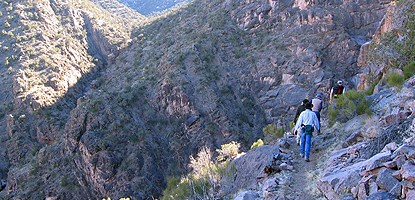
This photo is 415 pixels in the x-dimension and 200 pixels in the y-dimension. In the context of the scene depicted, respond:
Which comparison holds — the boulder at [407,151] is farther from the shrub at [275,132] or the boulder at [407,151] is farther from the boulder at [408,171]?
the shrub at [275,132]

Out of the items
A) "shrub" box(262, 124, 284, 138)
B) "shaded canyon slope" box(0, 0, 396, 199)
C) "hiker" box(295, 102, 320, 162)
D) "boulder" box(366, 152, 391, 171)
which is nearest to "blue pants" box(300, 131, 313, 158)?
"hiker" box(295, 102, 320, 162)

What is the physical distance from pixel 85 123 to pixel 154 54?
13827 millimetres

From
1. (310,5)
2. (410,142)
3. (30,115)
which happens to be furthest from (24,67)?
(410,142)

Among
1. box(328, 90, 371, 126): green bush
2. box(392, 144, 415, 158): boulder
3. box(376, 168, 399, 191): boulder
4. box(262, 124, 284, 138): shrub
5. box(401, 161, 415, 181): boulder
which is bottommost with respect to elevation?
box(262, 124, 284, 138): shrub

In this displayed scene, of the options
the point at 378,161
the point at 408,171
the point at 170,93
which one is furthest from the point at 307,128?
the point at 170,93

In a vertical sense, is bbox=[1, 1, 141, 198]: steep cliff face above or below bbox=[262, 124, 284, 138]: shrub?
above

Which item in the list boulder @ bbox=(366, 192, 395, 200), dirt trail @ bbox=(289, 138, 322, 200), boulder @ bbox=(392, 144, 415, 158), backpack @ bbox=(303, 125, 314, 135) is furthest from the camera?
backpack @ bbox=(303, 125, 314, 135)

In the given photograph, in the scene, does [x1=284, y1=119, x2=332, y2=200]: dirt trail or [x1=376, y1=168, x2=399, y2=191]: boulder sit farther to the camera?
[x1=284, y1=119, x2=332, y2=200]: dirt trail

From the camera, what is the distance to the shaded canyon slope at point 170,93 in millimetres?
29359

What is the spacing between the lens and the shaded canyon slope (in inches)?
1156

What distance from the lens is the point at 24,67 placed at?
1686 inches

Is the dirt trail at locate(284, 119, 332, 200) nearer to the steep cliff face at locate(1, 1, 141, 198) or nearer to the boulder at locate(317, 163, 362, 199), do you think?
the boulder at locate(317, 163, 362, 199)

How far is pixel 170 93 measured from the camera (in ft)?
111

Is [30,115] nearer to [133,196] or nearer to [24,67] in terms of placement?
[24,67]
